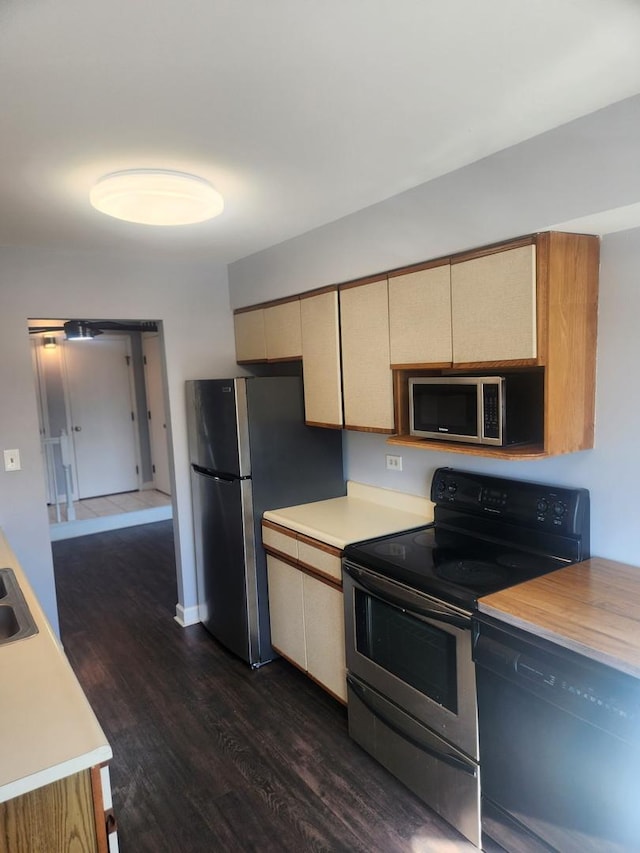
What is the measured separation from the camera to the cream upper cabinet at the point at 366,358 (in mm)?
2438

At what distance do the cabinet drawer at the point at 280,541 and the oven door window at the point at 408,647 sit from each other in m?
0.53

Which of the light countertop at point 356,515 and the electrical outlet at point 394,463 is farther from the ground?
the electrical outlet at point 394,463

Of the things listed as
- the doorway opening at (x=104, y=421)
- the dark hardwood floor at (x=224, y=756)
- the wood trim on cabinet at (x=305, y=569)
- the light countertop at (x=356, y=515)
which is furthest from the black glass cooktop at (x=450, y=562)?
the doorway opening at (x=104, y=421)

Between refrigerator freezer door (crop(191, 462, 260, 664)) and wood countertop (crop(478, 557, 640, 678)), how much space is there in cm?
152

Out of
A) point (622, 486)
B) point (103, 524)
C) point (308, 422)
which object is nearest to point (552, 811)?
point (622, 486)

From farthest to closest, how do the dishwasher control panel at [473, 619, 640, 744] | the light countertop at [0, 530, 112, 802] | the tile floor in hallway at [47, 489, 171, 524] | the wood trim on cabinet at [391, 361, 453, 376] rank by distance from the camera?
the tile floor in hallway at [47, 489, 171, 524], the wood trim on cabinet at [391, 361, 453, 376], the dishwasher control panel at [473, 619, 640, 744], the light countertop at [0, 530, 112, 802]

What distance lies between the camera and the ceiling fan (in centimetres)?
573

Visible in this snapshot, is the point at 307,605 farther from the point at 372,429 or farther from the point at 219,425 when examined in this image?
the point at 219,425

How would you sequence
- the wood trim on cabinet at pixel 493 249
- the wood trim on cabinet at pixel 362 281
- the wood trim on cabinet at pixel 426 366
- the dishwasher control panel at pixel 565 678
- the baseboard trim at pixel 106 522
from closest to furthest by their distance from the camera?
the dishwasher control panel at pixel 565 678, the wood trim on cabinet at pixel 493 249, the wood trim on cabinet at pixel 426 366, the wood trim on cabinet at pixel 362 281, the baseboard trim at pixel 106 522

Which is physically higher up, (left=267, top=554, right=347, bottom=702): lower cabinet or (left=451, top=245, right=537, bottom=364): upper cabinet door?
(left=451, top=245, right=537, bottom=364): upper cabinet door

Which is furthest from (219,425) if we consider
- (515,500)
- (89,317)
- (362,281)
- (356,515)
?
(515,500)

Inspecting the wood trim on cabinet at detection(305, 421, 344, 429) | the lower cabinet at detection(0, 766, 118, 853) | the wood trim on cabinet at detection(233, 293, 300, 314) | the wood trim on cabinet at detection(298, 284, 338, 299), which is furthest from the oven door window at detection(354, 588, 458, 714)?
the wood trim on cabinet at detection(233, 293, 300, 314)

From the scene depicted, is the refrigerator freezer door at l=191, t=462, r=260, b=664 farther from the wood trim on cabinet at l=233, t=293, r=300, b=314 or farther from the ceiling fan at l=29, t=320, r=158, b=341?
the ceiling fan at l=29, t=320, r=158, b=341

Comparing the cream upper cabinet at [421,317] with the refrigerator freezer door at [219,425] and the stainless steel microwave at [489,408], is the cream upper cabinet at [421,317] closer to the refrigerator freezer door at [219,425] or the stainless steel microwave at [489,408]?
the stainless steel microwave at [489,408]
